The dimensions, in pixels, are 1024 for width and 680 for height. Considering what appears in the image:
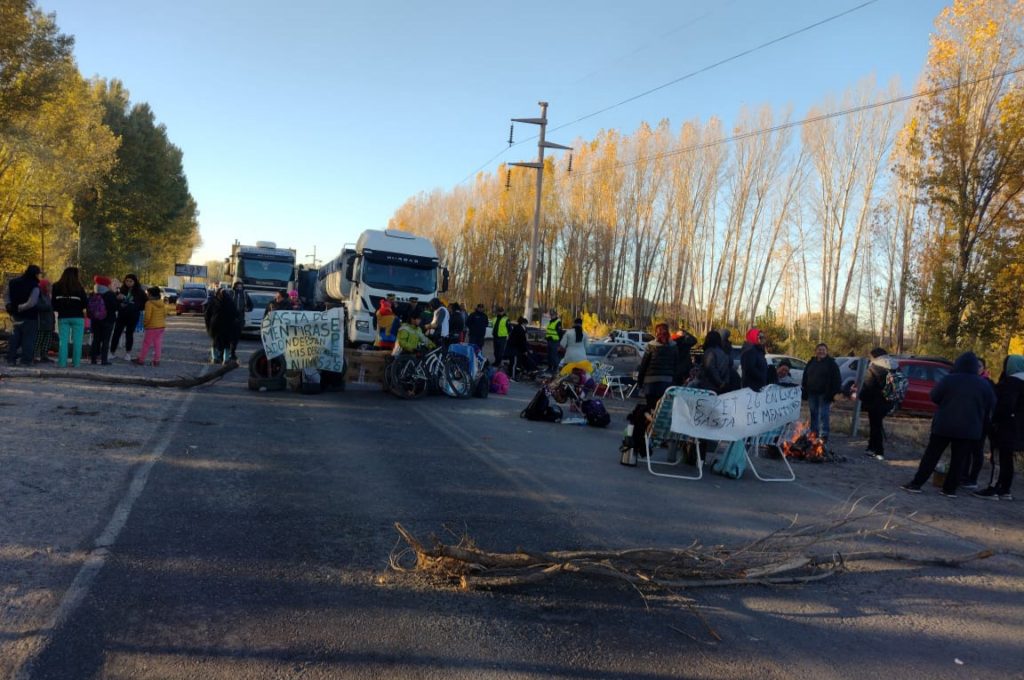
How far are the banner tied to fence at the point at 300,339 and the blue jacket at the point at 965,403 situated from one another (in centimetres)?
999

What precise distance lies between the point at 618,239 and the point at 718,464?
157 feet

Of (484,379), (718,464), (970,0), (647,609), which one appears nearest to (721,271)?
(970,0)

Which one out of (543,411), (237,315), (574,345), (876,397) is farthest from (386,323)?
(876,397)

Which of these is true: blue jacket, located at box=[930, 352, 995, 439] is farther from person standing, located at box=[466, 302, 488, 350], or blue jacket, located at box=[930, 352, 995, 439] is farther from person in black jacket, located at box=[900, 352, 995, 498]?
person standing, located at box=[466, 302, 488, 350]

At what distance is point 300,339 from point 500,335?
28.3ft

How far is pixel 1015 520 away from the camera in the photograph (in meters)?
8.36

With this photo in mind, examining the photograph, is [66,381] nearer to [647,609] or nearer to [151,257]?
[647,609]

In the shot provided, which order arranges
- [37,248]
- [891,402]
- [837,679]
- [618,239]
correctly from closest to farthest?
[837,679]
[891,402]
[37,248]
[618,239]

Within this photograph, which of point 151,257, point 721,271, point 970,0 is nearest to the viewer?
point 970,0

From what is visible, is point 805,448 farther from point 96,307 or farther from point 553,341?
point 96,307

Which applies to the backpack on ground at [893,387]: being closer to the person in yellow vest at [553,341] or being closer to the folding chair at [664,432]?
the folding chair at [664,432]

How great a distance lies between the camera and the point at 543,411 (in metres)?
13.2

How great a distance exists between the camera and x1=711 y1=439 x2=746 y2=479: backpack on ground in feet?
31.0

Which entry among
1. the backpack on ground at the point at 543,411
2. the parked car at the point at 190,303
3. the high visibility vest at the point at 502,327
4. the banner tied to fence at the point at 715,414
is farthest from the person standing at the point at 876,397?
the parked car at the point at 190,303
